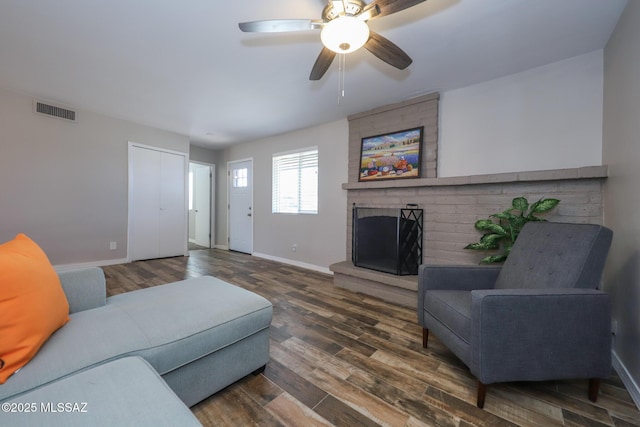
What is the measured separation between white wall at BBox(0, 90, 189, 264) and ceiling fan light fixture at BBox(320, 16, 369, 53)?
4187mm

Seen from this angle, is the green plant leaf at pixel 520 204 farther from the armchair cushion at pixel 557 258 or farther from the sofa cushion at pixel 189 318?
the sofa cushion at pixel 189 318

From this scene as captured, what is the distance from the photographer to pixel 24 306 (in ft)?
3.05

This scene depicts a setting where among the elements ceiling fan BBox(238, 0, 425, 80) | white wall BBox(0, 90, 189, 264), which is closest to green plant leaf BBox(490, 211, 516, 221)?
ceiling fan BBox(238, 0, 425, 80)

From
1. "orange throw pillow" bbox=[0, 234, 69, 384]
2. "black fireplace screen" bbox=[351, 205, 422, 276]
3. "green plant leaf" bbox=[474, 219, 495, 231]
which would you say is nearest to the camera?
"orange throw pillow" bbox=[0, 234, 69, 384]

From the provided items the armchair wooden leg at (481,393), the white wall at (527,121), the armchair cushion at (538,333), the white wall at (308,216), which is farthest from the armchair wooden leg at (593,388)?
the white wall at (308,216)

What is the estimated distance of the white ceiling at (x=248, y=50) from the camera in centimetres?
177

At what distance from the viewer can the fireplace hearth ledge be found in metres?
2.65

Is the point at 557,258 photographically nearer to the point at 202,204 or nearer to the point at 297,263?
the point at 297,263

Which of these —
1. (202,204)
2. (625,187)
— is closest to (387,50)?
(625,187)

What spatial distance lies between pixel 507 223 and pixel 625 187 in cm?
89

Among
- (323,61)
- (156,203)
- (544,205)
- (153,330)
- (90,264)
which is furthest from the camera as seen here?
(156,203)

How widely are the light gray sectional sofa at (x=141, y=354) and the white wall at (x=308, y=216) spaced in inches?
90.5

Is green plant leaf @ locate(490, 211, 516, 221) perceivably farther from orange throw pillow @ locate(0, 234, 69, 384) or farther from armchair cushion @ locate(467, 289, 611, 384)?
orange throw pillow @ locate(0, 234, 69, 384)

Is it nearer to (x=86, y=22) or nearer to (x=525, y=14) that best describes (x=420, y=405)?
(x=525, y=14)
